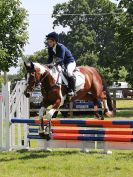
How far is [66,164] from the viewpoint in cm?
871

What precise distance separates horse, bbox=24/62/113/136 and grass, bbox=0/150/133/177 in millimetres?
750

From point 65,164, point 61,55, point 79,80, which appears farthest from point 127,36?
point 65,164

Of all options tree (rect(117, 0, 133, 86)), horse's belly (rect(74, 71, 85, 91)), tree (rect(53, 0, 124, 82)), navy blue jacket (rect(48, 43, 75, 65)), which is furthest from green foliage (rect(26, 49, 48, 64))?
navy blue jacket (rect(48, 43, 75, 65))

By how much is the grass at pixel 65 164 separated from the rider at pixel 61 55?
Answer: 1.48m

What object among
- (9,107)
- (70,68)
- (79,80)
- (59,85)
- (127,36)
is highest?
(127,36)

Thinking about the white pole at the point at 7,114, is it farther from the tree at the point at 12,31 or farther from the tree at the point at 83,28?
the tree at the point at 83,28

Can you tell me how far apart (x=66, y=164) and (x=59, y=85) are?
6.25 feet

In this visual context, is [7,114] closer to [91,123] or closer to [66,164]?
[91,123]

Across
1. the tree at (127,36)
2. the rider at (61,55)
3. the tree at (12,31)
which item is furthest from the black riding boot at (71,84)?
the tree at (12,31)

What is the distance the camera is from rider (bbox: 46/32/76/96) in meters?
9.95

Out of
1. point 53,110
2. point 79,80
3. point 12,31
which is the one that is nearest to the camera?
point 53,110

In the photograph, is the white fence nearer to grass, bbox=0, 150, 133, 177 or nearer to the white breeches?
grass, bbox=0, 150, 133, 177

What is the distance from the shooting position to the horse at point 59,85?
9523 millimetres

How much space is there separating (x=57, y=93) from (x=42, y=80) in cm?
41
